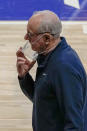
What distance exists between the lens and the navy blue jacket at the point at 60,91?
6.72 feet

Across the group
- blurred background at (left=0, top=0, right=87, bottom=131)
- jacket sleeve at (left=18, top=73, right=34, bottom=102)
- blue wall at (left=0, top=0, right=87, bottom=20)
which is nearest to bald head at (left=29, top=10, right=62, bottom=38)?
jacket sleeve at (left=18, top=73, right=34, bottom=102)

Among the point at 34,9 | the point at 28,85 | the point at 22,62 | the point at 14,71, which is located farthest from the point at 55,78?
the point at 34,9

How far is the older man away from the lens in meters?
2.04

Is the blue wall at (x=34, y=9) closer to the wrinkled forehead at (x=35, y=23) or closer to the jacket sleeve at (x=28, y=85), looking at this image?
the jacket sleeve at (x=28, y=85)

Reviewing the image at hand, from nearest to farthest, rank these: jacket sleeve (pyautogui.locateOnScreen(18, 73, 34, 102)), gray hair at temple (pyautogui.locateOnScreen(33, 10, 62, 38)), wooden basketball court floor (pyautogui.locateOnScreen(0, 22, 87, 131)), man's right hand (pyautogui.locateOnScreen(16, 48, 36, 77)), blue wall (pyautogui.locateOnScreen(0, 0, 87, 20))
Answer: gray hair at temple (pyautogui.locateOnScreen(33, 10, 62, 38))
man's right hand (pyautogui.locateOnScreen(16, 48, 36, 77))
jacket sleeve (pyautogui.locateOnScreen(18, 73, 34, 102))
wooden basketball court floor (pyautogui.locateOnScreen(0, 22, 87, 131))
blue wall (pyautogui.locateOnScreen(0, 0, 87, 20))

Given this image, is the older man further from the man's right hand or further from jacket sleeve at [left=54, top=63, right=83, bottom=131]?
the man's right hand

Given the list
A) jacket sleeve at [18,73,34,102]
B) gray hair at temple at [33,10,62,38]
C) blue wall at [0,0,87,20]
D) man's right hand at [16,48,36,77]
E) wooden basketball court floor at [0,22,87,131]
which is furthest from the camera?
blue wall at [0,0,87,20]

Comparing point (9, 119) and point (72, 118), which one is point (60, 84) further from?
point (9, 119)

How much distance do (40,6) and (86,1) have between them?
0.89 meters

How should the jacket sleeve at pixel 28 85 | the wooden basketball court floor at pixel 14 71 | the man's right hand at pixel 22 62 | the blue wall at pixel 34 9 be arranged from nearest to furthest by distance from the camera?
the man's right hand at pixel 22 62 < the jacket sleeve at pixel 28 85 < the wooden basketball court floor at pixel 14 71 < the blue wall at pixel 34 9

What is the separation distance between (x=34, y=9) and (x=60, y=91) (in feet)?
15.9

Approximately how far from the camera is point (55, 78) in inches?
81.6

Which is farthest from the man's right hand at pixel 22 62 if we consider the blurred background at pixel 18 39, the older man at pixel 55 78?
the blurred background at pixel 18 39

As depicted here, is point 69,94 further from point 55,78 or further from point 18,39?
point 18,39
